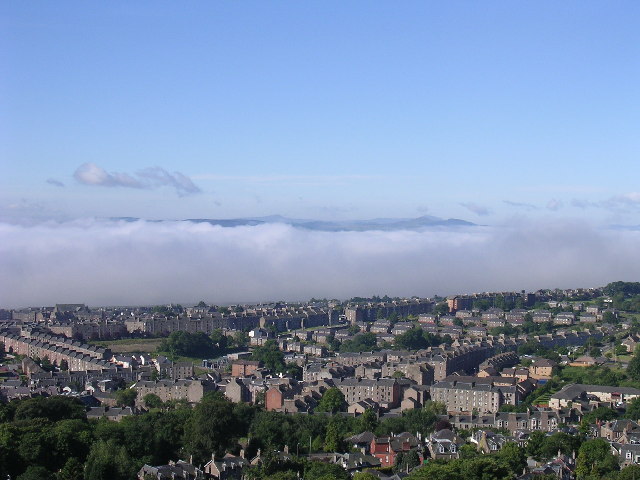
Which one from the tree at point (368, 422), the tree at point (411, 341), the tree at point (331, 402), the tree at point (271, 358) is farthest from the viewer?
the tree at point (411, 341)

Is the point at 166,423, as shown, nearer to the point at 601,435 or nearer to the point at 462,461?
the point at 462,461

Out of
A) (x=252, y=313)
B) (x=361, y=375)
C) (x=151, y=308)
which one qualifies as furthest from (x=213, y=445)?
(x=151, y=308)

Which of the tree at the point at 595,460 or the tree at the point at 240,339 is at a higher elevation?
the tree at the point at 240,339

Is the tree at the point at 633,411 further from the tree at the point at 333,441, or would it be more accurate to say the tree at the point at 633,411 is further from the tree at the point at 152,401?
the tree at the point at 152,401

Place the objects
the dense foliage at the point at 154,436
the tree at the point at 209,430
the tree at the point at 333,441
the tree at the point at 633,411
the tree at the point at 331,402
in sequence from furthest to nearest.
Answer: the tree at the point at 331,402
the tree at the point at 633,411
the tree at the point at 333,441
the tree at the point at 209,430
the dense foliage at the point at 154,436

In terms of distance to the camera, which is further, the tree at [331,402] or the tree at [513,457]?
the tree at [331,402]

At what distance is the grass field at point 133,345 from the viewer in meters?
31.8

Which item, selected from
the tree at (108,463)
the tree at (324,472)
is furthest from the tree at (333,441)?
the tree at (108,463)

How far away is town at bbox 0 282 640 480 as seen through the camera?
14695 mm

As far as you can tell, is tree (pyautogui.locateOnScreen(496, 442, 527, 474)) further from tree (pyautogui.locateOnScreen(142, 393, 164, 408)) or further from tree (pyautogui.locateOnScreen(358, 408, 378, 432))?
tree (pyautogui.locateOnScreen(142, 393, 164, 408))

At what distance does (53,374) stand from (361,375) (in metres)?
8.08

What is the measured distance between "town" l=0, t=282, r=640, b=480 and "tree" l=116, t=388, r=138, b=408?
0.04 metres

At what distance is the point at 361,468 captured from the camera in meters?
15.5

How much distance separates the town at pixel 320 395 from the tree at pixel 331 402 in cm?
3
